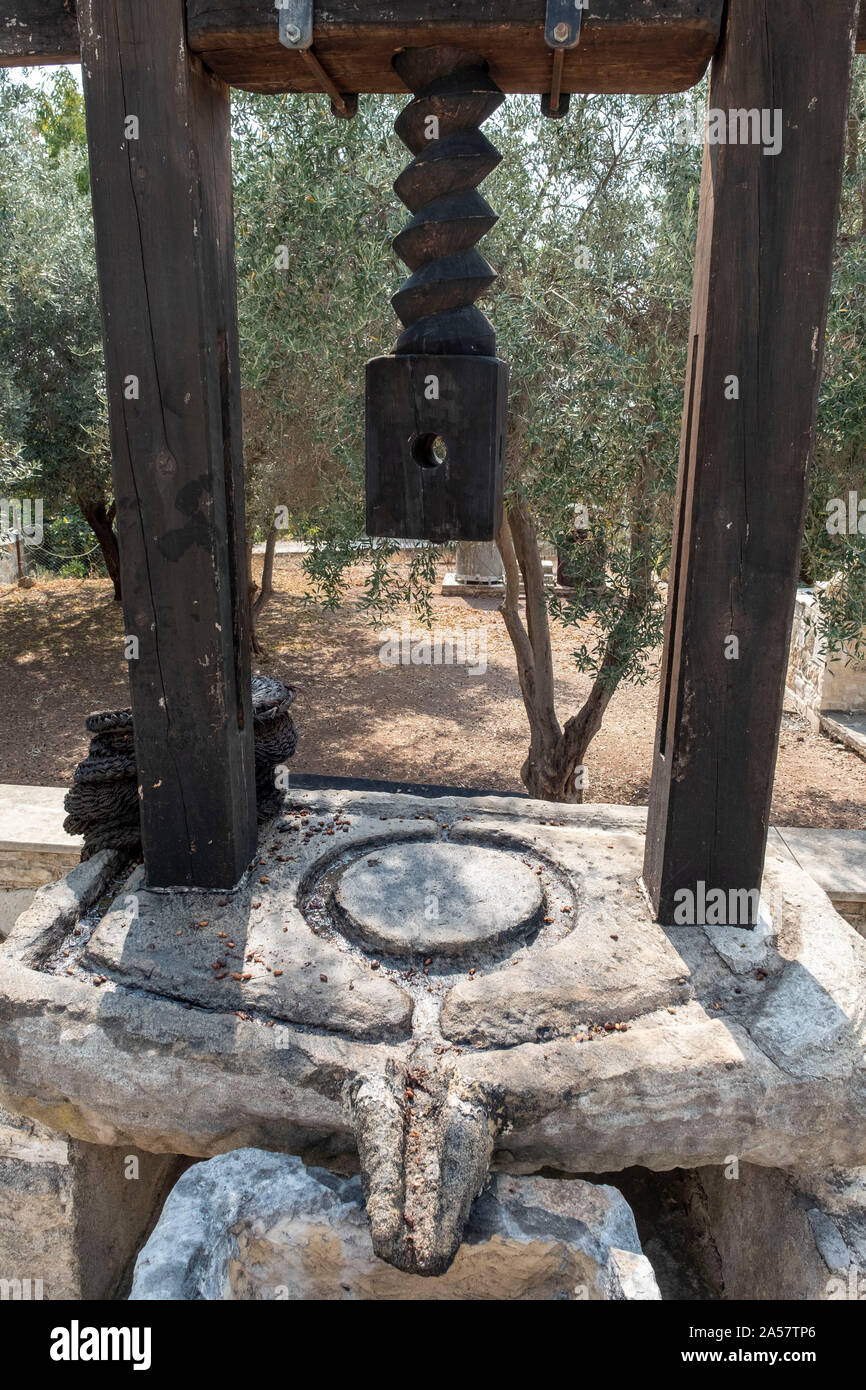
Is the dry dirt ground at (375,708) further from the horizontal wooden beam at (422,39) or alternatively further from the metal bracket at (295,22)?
the metal bracket at (295,22)

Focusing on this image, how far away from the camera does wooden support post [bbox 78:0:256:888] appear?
252cm

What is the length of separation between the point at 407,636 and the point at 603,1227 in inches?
389

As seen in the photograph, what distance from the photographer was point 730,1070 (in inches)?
91.7

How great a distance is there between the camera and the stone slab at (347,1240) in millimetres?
2016

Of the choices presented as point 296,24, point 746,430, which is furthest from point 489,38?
point 746,430

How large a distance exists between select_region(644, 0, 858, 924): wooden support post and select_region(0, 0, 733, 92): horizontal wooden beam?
163mm

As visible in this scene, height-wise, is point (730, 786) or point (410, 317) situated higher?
point (410, 317)

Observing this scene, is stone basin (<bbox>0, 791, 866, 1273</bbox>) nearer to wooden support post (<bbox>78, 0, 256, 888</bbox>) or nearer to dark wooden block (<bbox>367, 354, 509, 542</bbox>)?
wooden support post (<bbox>78, 0, 256, 888</bbox>)

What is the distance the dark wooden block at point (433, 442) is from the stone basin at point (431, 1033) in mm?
1252

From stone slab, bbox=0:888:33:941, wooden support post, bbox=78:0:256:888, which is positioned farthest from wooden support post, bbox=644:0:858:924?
stone slab, bbox=0:888:33:941

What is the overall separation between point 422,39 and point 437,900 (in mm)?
2481

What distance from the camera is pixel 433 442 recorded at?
2.54 meters

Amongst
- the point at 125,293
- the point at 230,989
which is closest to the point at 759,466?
the point at 125,293
